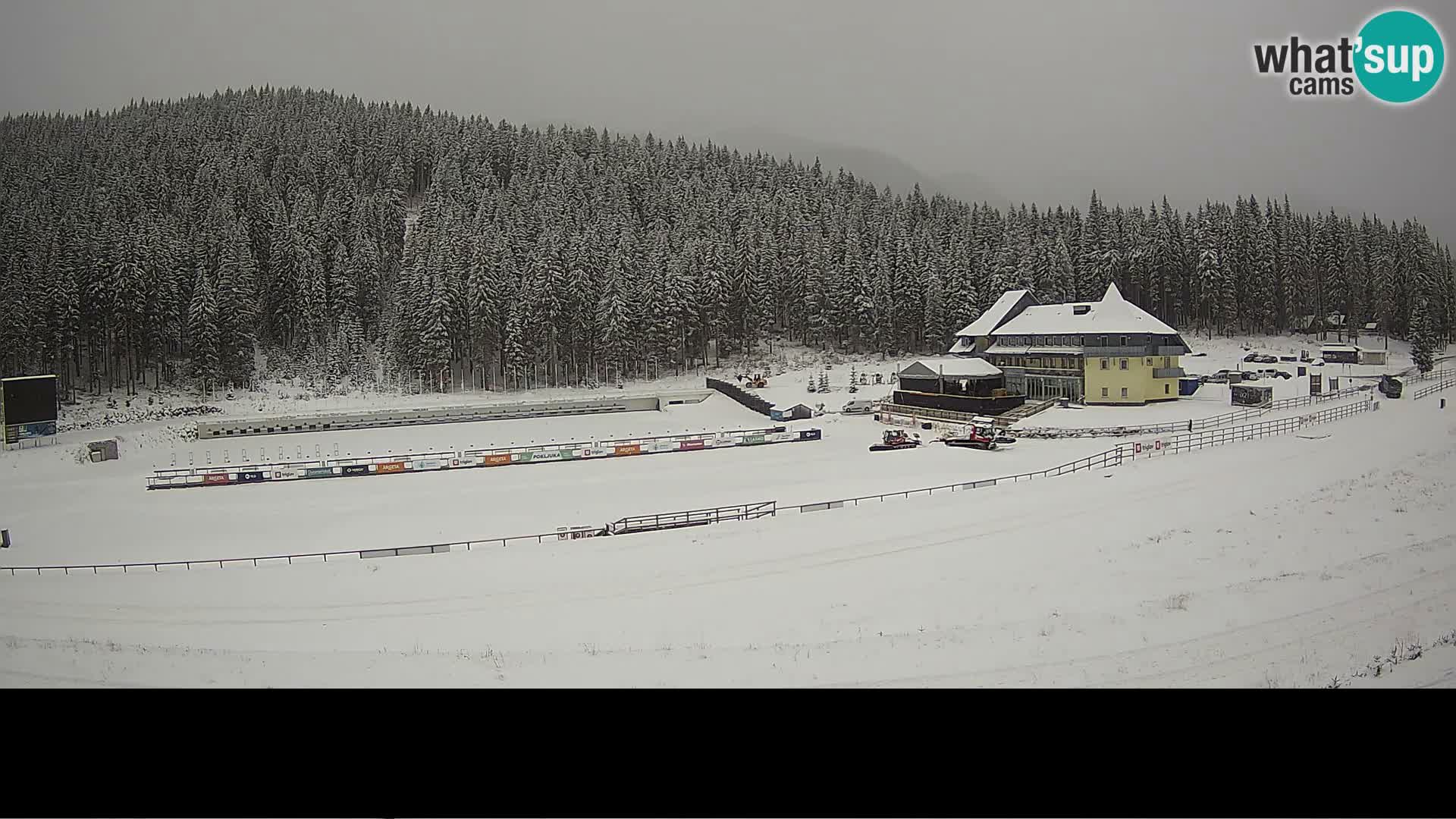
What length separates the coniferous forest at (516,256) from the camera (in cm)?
1102

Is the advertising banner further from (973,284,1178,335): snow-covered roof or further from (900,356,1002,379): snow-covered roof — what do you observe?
(973,284,1178,335): snow-covered roof

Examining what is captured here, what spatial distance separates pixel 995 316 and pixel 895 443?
44.0 feet

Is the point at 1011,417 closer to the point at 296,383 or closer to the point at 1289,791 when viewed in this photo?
the point at 1289,791

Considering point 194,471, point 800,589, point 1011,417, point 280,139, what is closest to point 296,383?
point 194,471

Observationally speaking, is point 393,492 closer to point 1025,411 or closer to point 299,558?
point 299,558

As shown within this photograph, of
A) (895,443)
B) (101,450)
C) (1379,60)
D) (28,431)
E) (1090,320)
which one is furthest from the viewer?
(1090,320)

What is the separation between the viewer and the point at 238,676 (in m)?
4.75

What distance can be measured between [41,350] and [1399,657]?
14.1 metres

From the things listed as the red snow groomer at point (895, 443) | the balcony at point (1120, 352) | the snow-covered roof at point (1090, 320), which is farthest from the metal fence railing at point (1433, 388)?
the snow-covered roof at point (1090, 320)

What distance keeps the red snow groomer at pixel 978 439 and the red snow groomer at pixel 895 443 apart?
0.84m

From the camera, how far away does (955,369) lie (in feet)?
84.1

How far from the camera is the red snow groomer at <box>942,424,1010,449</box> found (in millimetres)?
19766

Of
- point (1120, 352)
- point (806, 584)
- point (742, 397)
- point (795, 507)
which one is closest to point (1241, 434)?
point (1120, 352)

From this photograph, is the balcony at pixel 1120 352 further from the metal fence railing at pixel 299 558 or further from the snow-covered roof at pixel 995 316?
the metal fence railing at pixel 299 558
